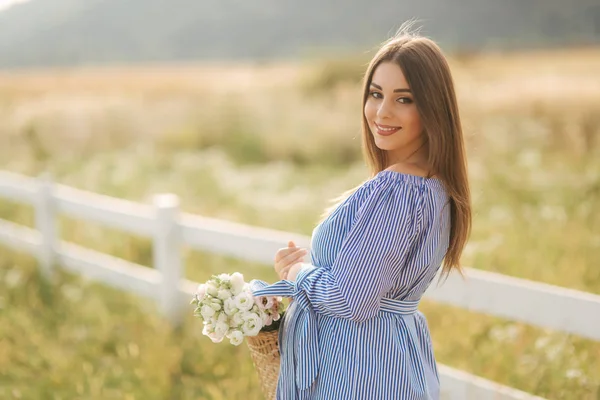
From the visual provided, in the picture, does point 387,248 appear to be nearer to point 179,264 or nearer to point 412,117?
point 412,117

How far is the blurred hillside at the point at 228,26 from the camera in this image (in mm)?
39950

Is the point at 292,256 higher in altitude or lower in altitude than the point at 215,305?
higher

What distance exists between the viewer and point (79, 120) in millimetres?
16656

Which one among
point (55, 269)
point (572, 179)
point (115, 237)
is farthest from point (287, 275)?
point (572, 179)

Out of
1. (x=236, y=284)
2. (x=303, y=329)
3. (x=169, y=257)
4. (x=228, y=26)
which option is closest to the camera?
(x=303, y=329)

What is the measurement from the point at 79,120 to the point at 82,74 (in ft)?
53.8

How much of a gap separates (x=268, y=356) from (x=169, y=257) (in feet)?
8.93

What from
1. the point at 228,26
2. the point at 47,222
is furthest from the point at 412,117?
the point at 228,26

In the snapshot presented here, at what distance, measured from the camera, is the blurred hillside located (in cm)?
3995

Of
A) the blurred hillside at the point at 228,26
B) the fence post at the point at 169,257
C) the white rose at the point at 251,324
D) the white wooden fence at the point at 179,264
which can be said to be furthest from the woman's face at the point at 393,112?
the blurred hillside at the point at 228,26

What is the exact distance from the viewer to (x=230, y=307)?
2262mm

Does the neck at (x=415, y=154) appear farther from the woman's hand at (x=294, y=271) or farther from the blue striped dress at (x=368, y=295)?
the woman's hand at (x=294, y=271)

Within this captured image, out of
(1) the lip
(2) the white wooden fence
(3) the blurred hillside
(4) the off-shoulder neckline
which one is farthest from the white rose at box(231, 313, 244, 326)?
(3) the blurred hillside

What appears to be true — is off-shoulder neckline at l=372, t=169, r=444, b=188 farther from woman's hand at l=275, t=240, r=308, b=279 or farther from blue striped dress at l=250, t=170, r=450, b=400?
woman's hand at l=275, t=240, r=308, b=279
